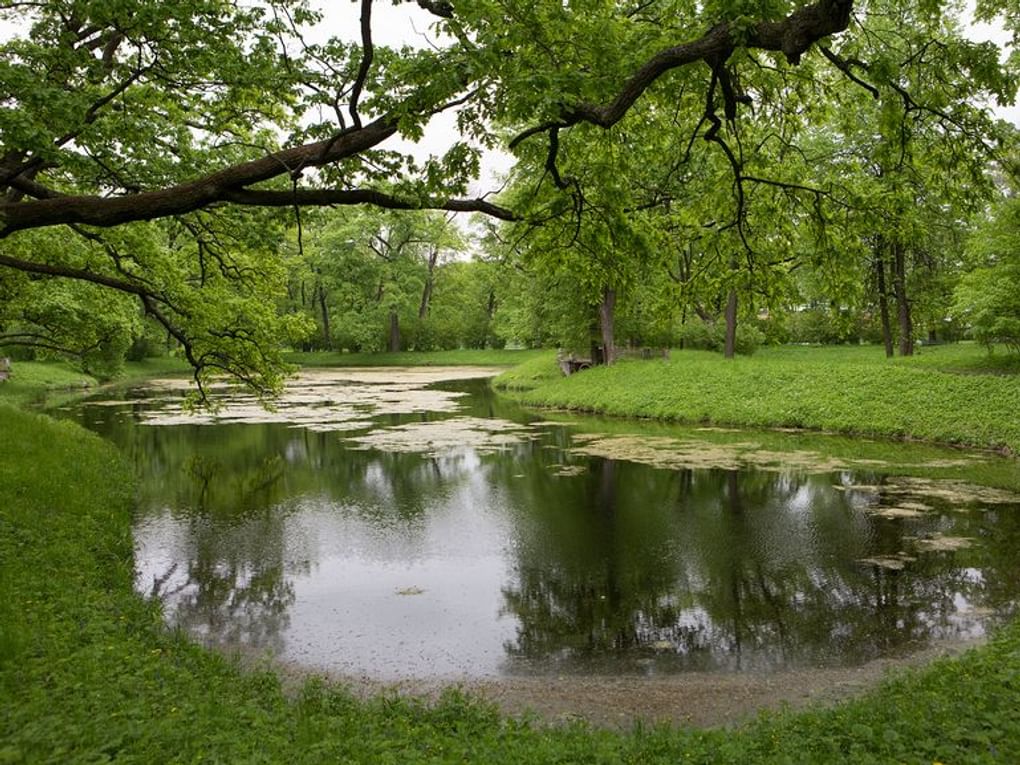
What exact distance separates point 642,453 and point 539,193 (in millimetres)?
12592

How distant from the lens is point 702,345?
4288 centimetres

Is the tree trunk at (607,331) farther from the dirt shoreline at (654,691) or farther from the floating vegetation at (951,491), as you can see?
the dirt shoreline at (654,691)

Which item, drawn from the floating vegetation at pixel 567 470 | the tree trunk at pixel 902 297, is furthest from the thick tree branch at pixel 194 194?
the tree trunk at pixel 902 297

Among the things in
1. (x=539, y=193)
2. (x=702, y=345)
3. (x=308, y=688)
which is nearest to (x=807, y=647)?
(x=308, y=688)

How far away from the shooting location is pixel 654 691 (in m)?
6.99

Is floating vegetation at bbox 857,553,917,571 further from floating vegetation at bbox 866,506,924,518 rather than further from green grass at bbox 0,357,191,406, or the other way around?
green grass at bbox 0,357,191,406

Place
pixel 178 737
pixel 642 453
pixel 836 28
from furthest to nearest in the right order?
pixel 642 453
pixel 836 28
pixel 178 737

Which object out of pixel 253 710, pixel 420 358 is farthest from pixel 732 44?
pixel 420 358

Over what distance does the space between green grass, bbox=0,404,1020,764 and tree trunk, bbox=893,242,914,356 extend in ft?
83.1

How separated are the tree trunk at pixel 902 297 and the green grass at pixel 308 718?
25.3m

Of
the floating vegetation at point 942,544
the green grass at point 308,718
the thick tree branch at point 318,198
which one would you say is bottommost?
the floating vegetation at point 942,544

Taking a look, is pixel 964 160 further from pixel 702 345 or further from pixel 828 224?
pixel 702 345

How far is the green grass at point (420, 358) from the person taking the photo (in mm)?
62919

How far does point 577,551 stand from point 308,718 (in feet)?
21.5
